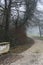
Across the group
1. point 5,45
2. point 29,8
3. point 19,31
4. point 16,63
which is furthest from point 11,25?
point 16,63

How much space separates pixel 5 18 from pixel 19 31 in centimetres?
511

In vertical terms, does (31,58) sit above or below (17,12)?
below

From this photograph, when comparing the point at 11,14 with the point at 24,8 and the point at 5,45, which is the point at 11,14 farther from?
the point at 5,45

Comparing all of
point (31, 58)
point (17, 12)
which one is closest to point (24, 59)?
point (31, 58)

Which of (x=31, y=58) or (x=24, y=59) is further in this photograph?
(x=31, y=58)

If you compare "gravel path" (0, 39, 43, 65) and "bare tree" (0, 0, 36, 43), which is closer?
"gravel path" (0, 39, 43, 65)

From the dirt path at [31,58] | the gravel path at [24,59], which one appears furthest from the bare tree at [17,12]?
the gravel path at [24,59]

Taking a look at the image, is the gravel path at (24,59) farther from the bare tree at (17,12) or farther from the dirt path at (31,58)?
the bare tree at (17,12)

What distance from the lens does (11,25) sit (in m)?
22.5

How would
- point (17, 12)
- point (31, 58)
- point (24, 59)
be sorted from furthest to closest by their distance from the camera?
1. point (17, 12)
2. point (31, 58)
3. point (24, 59)

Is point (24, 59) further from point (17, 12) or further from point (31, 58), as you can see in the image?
point (17, 12)

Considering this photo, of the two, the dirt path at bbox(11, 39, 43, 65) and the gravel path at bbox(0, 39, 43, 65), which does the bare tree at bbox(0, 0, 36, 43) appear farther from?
the gravel path at bbox(0, 39, 43, 65)

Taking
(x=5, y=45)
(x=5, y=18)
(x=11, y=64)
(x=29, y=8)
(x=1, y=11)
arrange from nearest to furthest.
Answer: (x=11, y=64) → (x=5, y=45) → (x=1, y=11) → (x=5, y=18) → (x=29, y=8)

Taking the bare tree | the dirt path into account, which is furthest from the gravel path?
the bare tree
